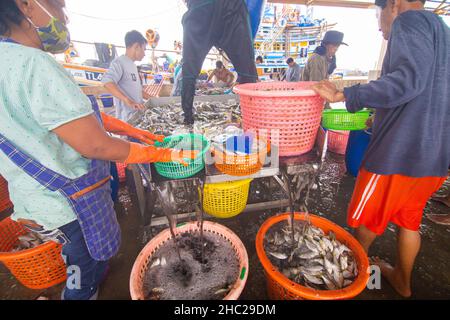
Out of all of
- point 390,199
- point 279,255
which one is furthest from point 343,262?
point 390,199

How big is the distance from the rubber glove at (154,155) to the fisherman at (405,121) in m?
1.05

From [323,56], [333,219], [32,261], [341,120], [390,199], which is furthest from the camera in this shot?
[323,56]

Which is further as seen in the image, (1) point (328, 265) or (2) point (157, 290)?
(1) point (328, 265)

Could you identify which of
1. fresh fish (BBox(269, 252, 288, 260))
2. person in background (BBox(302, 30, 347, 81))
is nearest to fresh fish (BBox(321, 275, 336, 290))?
fresh fish (BBox(269, 252, 288, 260))

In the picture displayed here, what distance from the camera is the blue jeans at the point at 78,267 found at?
5.33 feet

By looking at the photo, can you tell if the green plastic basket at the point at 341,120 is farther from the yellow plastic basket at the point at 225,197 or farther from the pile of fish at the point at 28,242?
the pile of fish at the point at 28,242

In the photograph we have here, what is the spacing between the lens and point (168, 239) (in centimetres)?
193

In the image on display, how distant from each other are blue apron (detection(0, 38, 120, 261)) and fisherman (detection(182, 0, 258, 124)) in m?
1.35

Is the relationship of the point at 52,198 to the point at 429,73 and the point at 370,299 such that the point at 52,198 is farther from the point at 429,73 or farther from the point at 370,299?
the point at 370,299

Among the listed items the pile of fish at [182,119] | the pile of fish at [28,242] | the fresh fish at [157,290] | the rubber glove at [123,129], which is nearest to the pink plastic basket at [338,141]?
the pile of fish at [182,119]

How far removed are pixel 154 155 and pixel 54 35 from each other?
1120mm

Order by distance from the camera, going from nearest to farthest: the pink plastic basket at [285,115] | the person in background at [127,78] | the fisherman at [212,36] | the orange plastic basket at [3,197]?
the pink plastic basket at [285,115], the fisherman at [212,36], the orange plastic basket at [3,197], the person in background at [127,78]

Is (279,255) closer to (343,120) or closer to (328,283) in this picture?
(328,283)

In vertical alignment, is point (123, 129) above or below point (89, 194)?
above
